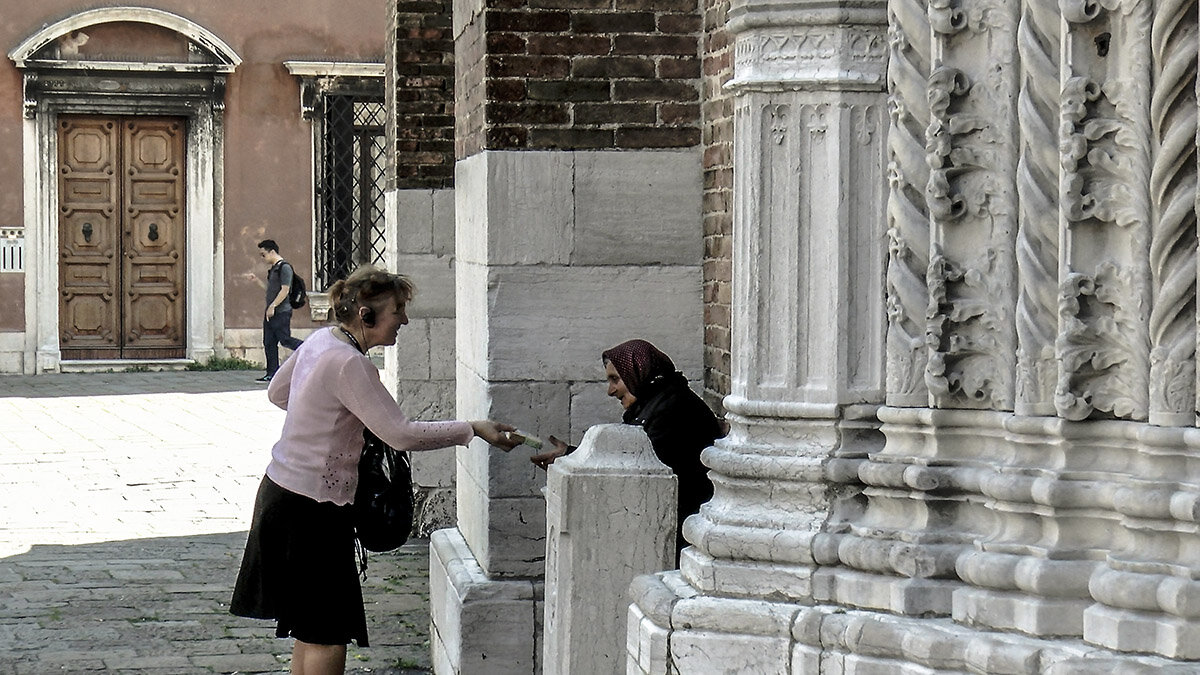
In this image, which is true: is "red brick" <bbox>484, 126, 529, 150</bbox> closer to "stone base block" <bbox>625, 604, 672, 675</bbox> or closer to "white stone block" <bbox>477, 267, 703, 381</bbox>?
"white stone block" <bbox>477, 267, 703, 381</bbox>

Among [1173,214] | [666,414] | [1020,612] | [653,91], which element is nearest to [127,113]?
[653,91]

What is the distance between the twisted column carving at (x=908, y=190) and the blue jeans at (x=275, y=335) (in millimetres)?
16465

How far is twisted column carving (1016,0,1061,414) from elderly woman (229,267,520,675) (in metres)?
2.44

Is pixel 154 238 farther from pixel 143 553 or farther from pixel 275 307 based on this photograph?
pixel 143 553

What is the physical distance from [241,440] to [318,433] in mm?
9046

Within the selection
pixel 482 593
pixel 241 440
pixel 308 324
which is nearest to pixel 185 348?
pixel 308 324

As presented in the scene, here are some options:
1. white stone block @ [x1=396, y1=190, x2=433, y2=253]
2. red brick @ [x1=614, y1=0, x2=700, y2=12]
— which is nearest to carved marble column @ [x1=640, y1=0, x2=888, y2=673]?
red brick @ [x1=614, y1=0, x2=700, y2=12]

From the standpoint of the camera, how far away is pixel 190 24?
2044 cm

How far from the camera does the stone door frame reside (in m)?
20.0

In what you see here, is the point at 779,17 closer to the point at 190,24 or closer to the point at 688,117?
the point at 688,117

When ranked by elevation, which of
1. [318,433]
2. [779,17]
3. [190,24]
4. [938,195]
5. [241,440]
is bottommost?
[241,440]

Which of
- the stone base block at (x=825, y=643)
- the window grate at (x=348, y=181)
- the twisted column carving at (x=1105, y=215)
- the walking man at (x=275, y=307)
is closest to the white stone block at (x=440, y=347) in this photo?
the stone base block at (x=825, y=643)

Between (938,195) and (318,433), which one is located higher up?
(938,195)

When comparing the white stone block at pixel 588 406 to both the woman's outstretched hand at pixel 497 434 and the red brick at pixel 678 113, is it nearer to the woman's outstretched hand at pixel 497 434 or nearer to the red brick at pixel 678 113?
the woman's outstretched hand at pixel 497 434
